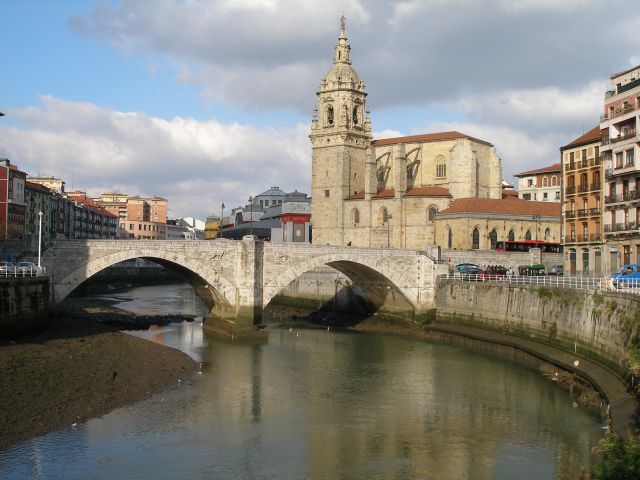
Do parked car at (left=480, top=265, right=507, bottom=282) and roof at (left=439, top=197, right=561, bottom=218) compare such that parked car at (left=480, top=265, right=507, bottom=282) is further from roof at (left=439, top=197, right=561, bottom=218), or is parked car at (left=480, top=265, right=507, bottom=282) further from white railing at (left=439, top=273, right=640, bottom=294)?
roof at (left=439, top=197, right=561, bottom=218)

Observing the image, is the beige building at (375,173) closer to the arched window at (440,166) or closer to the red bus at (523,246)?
the arched window at (440,166)

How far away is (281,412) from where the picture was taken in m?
31.0

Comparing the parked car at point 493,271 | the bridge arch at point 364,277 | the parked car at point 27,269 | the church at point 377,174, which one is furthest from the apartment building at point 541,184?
the parked car at point 27,269

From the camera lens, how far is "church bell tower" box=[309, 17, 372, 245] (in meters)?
92.8

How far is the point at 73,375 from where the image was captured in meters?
32.2

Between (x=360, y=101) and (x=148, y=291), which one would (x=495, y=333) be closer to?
(x=360, y=101)

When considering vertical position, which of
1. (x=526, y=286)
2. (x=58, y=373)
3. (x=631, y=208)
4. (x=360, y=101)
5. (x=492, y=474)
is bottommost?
(x=492, y=474)

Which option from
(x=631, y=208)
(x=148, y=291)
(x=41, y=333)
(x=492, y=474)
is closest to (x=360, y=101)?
(x=148, y=291)

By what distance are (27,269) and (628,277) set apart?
33912 millimetres

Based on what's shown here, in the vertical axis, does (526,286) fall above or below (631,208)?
below

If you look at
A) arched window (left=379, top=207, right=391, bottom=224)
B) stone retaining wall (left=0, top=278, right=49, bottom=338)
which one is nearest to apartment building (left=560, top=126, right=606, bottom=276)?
arched window (left=379, top=207, right=391, bottom=224)

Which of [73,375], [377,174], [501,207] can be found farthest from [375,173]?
[73,375]

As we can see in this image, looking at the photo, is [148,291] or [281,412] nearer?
[281,412]

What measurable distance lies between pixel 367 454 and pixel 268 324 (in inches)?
1466
